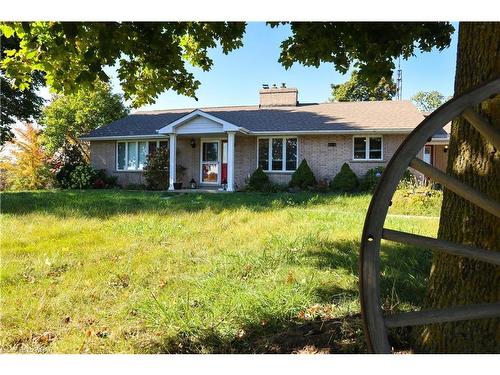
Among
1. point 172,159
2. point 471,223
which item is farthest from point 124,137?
point 471,223

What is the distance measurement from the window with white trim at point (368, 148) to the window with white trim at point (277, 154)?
250 centimetres

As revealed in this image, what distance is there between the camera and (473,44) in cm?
212

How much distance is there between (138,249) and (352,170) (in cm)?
1169

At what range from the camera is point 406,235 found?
1535 mm

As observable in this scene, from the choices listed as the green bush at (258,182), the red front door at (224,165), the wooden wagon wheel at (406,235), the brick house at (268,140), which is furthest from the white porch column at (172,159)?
the wooden wagon wheel at (406,235)

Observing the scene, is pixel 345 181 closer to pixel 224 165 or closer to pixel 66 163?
pixel 224 165

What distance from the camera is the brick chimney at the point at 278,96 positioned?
19.9 metres

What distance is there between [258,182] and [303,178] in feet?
5.99

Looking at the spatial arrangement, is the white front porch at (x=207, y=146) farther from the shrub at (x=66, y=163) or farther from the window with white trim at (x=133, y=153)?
the shrub at (x=66, y=163)

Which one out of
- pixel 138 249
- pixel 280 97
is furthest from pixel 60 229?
pixel 280 97

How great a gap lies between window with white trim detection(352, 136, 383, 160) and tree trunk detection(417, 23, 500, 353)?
13.8 m

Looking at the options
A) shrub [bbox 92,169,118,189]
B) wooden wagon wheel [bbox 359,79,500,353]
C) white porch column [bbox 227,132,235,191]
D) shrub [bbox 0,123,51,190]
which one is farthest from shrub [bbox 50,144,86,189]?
wooden wagon wheel [bbox 359,79,500,353]
